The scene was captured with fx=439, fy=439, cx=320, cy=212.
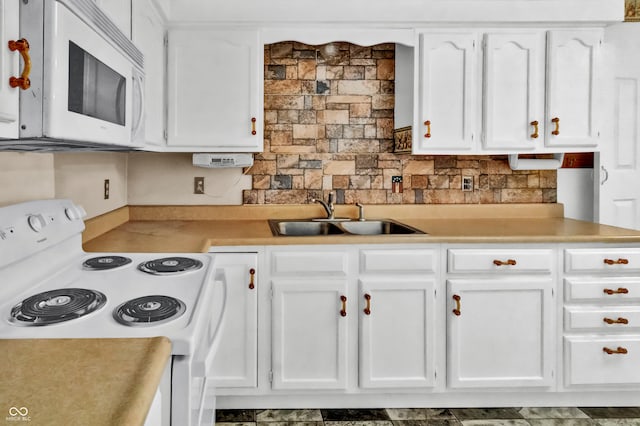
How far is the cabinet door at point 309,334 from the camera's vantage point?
2.21m

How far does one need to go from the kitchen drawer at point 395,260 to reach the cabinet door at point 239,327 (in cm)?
57

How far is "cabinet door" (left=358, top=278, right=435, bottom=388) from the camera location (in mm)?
A: 2215

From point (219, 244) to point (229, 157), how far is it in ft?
2.01

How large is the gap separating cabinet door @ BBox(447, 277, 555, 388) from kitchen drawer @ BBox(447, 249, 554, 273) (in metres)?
0.06

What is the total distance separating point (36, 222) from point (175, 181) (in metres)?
1.51

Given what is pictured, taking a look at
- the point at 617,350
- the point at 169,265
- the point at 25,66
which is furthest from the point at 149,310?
the point at 617,350

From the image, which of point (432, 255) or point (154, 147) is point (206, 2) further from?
point (432, 255)

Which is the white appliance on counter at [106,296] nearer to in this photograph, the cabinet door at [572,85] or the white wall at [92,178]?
the white wall at [92,178]

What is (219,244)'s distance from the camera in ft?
7.10

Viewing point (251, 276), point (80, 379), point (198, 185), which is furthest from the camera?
point (198, 185)

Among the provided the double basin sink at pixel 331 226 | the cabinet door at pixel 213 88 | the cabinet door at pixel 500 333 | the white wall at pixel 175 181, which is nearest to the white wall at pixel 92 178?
the white wall at pixel 175 181

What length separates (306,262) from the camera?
7.21ft

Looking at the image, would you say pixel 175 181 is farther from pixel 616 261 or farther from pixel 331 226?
pixel 616 261

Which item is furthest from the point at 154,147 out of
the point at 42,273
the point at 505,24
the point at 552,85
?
the point at 552,85
